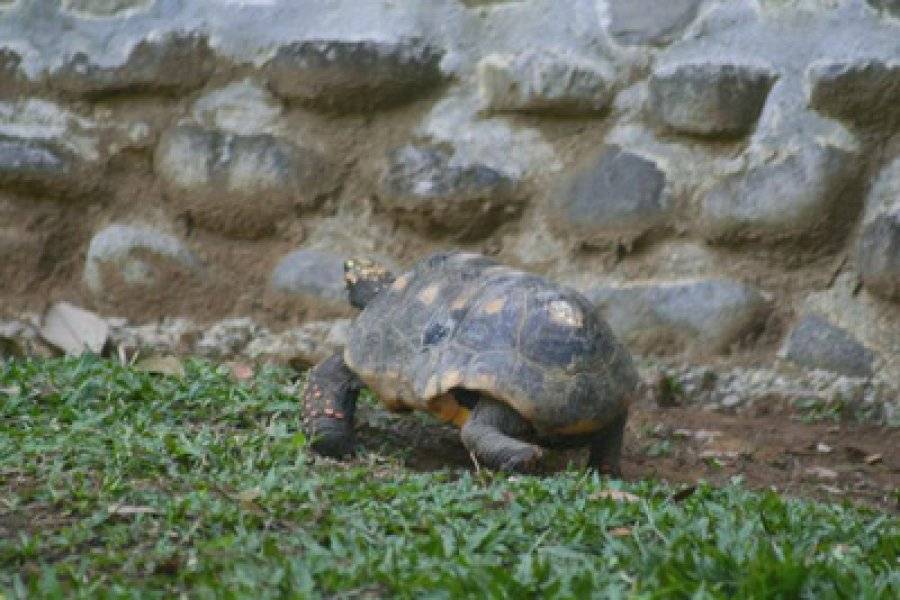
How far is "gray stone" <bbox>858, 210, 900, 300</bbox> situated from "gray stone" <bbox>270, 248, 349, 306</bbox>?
1673 millimetres

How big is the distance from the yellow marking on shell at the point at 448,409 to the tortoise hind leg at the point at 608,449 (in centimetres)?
33

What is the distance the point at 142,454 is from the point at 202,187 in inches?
72.0

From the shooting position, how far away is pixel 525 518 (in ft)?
10.1

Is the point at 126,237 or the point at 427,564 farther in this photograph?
the point at 126,237

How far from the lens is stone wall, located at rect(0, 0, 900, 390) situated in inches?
183

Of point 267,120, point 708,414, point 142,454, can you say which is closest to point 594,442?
point 708,414

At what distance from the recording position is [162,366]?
4797 mm

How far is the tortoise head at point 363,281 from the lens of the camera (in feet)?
14.5

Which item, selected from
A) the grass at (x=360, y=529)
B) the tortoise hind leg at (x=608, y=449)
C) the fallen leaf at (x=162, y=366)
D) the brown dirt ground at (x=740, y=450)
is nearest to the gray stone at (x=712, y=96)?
the brown dirt ground at (x=740, y=450)

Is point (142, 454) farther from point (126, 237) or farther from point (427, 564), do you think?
point (126, 237)

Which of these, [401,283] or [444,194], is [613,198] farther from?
[401,283]

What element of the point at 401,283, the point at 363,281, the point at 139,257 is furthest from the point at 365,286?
the point at 139,257

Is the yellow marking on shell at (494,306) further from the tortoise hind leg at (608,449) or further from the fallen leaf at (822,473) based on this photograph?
the fallen leaf at (822,473)

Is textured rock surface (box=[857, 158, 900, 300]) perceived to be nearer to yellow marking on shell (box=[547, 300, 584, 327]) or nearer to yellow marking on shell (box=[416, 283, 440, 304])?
yellow marking on shell (box=[547, 300, 584, 327])
